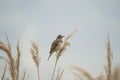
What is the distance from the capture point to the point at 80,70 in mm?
1342

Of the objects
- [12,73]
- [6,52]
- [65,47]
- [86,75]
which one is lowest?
[86,75]

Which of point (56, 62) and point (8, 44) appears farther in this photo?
point (56, 62)

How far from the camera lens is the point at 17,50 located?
325cm

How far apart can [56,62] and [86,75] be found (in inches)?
102

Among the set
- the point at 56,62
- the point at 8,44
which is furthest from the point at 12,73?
the point at 56,62

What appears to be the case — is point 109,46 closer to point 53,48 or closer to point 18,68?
point 18,68

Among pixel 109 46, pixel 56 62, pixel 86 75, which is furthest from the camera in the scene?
pixel 56 62

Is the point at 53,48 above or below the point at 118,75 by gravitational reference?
above

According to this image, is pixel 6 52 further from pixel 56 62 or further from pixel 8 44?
pixel 56 62

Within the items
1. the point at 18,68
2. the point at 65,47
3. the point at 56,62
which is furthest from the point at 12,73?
the point at 65,47

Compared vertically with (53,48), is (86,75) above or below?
below

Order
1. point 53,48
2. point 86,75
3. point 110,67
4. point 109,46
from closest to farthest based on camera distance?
point 86,75 < point 110,67 < point 109,46 < point 53,48

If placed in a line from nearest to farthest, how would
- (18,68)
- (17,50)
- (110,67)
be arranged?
(110,67)
(18,68)
(17,50)

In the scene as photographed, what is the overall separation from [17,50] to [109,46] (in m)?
1.37
